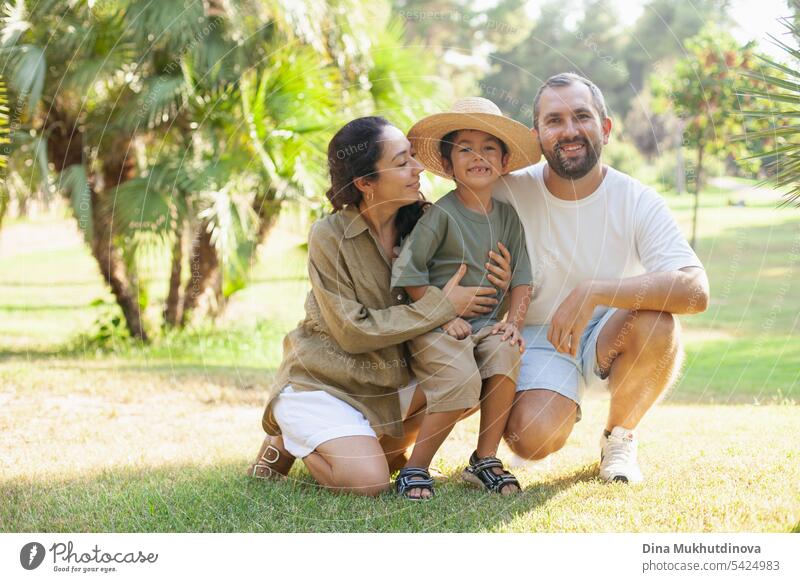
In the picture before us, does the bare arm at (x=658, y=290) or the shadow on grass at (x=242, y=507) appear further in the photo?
the bare arm at (x=658, y=290)

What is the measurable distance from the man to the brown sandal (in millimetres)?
1017

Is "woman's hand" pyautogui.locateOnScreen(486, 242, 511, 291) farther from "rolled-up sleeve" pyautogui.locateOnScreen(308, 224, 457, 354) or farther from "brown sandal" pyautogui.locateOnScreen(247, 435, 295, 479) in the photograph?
"brown sandal" pyautogui.locateOnScreen(247, 435, 295, 479)

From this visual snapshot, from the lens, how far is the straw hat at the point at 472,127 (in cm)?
388

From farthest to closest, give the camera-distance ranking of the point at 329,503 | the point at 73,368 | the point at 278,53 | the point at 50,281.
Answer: the point at 50,281, the point at 278,53, the point at 73,368, the point at 329,503

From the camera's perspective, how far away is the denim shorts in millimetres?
4078

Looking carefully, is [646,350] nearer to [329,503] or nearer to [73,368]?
[329,503]

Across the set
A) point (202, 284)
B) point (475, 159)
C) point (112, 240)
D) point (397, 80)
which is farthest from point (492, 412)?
point (202, 284)

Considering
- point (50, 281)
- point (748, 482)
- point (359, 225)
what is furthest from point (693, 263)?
point (50, 281)

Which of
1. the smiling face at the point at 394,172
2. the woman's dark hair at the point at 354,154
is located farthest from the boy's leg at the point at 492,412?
the woman's dark hair at the point at 354,154

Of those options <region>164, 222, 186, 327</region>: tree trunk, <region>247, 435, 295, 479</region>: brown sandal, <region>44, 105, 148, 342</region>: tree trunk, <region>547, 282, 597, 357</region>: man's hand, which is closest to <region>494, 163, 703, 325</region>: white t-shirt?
<region>547, 282, 597, 357</region>: man's hand

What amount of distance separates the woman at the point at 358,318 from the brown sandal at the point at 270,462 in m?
0.16

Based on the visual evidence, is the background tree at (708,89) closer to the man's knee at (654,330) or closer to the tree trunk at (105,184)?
the tree trunk at (105,184)
